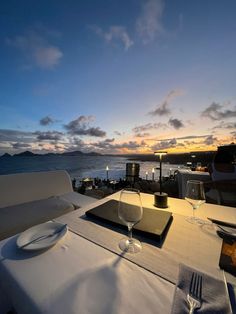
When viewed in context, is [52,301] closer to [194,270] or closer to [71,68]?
[194,270]

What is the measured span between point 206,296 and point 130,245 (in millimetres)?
319

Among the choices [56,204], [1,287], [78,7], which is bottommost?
[56,204]

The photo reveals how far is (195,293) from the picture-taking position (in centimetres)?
43

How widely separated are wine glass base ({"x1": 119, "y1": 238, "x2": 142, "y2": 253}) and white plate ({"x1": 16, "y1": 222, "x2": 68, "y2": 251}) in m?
0.31

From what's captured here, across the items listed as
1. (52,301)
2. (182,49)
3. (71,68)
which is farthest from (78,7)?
(52,301)

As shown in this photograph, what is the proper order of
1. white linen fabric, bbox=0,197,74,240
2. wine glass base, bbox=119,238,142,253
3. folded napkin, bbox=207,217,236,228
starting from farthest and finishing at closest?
white linen fabric, bbox=0,197,74,240 → folded napkin, bbox=207,217,236,228 → wine glass base, bbox=119,238,142,253

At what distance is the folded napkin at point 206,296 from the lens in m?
0.38

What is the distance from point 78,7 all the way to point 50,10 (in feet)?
1.92

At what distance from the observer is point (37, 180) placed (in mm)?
2393

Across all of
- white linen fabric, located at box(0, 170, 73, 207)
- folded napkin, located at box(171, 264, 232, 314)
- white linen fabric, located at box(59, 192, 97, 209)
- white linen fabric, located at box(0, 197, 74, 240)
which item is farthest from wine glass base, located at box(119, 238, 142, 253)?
white linen fabric, located at box(0, 170, 73, 207)

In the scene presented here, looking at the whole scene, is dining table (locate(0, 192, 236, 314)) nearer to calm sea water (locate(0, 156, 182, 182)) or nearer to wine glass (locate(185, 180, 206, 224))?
wine glass (locate(185, 180, 206, 224))

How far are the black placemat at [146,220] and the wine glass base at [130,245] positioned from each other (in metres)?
0.07

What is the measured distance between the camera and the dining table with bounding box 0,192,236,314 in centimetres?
40

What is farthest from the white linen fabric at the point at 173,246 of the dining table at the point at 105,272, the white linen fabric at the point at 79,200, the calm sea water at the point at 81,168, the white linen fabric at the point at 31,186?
the calm sea water at the point at 81,168
